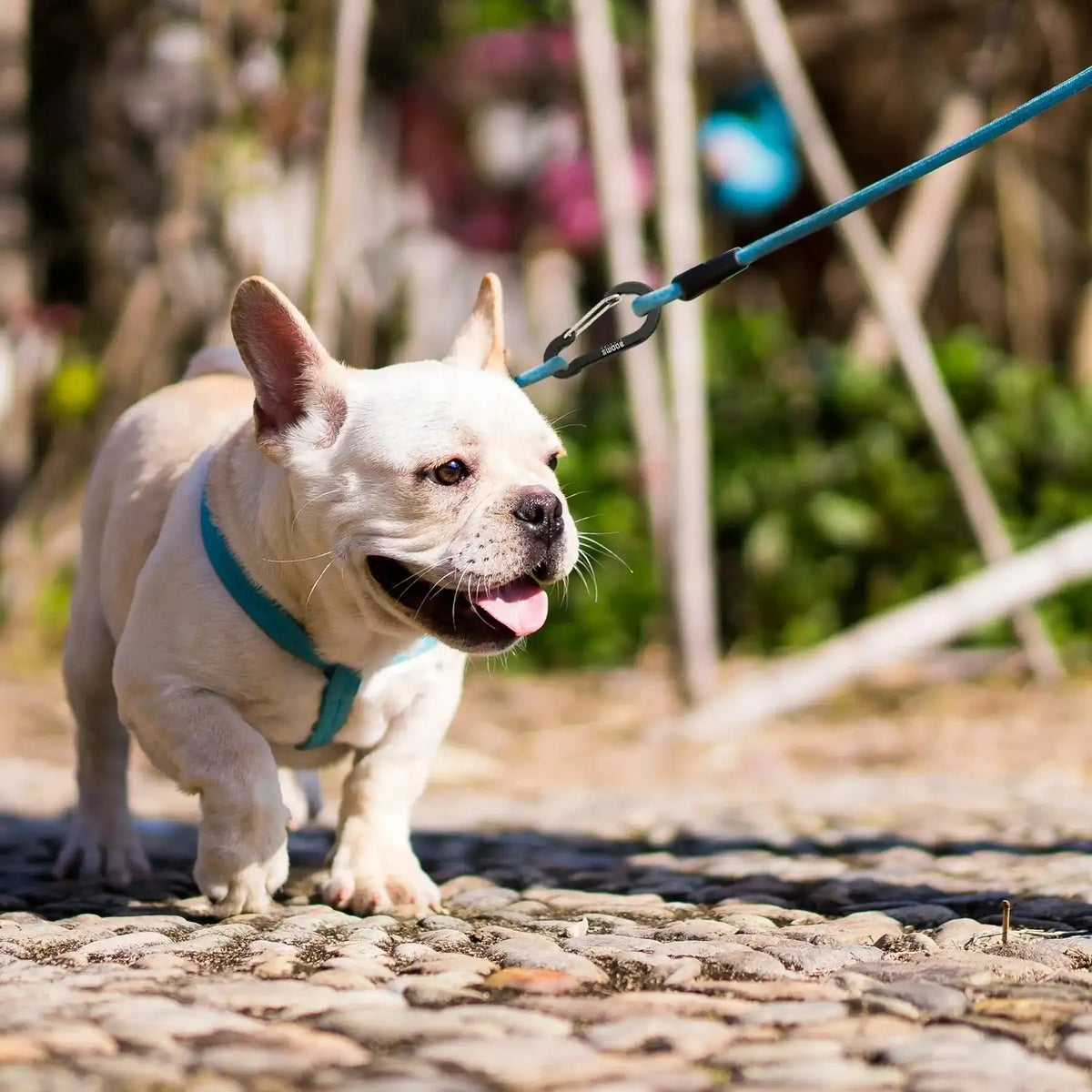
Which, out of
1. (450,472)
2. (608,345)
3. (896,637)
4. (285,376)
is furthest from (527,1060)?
(896,637)

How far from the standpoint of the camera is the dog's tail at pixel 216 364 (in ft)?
13.0

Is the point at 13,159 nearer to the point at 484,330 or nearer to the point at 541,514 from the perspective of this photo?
the point at 484,330

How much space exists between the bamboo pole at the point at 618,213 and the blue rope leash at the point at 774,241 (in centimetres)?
249

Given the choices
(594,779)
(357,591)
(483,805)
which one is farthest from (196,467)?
(594,779)

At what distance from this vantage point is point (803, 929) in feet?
9.27

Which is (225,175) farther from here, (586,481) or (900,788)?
(900,788)

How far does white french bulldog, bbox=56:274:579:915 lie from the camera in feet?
9.62

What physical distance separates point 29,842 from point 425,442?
73.4 inches

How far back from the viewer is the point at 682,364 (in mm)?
5871

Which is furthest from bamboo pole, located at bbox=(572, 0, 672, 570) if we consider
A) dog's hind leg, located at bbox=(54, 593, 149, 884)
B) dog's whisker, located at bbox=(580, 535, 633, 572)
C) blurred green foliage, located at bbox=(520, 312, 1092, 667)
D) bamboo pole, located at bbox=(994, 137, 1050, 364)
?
bamboo pole, located at bbox=(994, 137, 1050, 364)

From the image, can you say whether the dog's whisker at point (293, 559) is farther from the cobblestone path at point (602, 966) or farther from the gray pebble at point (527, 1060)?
the gray pebble at point (527, 1060)

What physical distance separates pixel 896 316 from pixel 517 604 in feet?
12.9

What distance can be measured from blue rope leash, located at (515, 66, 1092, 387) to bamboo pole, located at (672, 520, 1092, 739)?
2.70 meters

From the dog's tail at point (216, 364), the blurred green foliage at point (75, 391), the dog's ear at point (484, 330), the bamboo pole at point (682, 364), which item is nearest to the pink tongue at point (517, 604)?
the dog's ear at point (484, 330)
